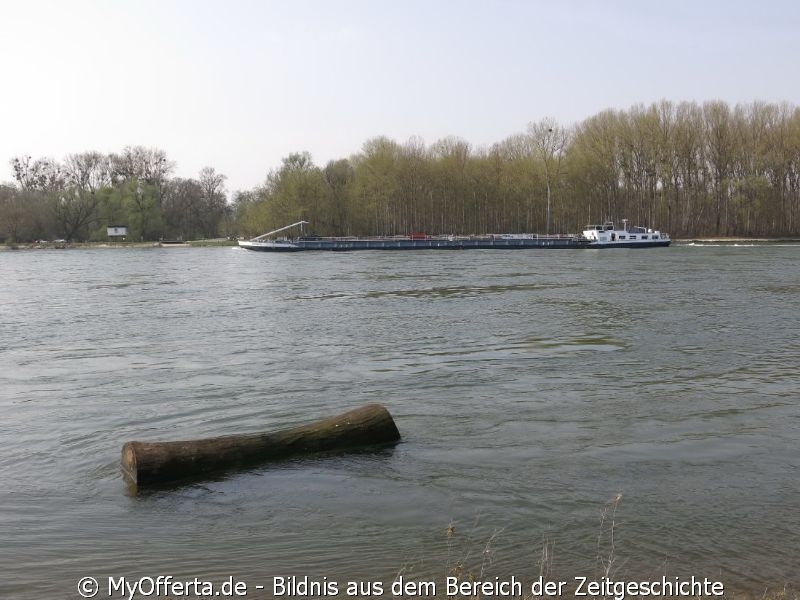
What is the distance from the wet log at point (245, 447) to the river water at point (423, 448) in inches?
8.2

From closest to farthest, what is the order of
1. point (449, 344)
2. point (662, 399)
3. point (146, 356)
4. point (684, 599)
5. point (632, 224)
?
1. point (684, 599)
2. point (662, 399)
3. point (146, 356)
4. point (449, 344)
5. point (632, 224)

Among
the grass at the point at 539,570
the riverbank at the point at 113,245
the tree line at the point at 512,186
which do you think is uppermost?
the tree line at the point at 512,186

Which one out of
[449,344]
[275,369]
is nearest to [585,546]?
[275,369]

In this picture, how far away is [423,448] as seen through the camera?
1085 cm

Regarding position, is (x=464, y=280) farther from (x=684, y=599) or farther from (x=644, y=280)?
(x=684, y=599)

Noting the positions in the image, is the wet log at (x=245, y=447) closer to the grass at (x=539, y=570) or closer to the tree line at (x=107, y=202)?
the grass at (x=539, y=570)

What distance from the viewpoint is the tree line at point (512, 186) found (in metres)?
103

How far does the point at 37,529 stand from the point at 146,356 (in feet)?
36.9

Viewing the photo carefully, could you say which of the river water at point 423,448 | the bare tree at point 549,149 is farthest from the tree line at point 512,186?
the river water at point 423,448

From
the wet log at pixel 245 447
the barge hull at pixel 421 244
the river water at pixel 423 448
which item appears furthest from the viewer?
the barge hull at pixel 421 244

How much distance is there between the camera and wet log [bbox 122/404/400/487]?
29.7 feet

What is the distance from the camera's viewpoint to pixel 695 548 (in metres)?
7.44

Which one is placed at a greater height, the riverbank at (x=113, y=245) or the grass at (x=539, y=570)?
the riverbank at (x=113, y=245)

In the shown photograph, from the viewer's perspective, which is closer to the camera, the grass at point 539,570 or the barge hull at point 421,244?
the grass at point 539,570
